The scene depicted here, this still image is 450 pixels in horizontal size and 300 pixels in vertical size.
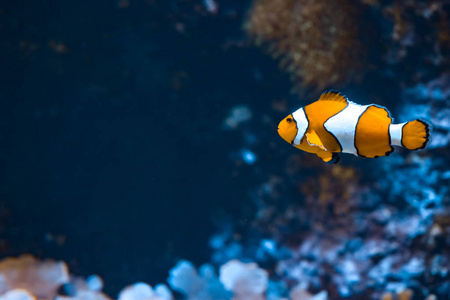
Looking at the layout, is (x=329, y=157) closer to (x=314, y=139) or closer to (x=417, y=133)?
(x=314, y=139)

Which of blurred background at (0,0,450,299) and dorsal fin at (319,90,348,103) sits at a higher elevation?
blurred background at (0,0,450,299)

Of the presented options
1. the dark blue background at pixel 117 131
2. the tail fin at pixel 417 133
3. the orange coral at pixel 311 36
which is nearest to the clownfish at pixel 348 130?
the tail fin at pixel 417 133

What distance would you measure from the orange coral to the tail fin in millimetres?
2401

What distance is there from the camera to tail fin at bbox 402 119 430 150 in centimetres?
122

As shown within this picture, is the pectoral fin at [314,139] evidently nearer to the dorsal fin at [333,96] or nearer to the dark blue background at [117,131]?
the dorsal fin at [333,96]

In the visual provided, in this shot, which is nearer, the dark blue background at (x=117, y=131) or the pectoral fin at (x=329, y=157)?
the pectoral fin at (x=329, y=157)

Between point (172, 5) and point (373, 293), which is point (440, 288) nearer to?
point (373, 293)

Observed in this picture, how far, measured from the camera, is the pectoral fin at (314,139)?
134 centimetres

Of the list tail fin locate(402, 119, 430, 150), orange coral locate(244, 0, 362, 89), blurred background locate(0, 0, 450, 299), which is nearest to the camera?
tail fin locate(402, 119, 430, 150)

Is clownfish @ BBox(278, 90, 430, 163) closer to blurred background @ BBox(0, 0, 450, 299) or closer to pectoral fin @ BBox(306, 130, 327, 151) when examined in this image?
pectoral fin @ BBox(306, 130, 327, 151)

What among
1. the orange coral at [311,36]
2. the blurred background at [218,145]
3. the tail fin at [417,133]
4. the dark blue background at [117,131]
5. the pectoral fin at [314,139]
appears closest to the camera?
the tail fin at [417,133]

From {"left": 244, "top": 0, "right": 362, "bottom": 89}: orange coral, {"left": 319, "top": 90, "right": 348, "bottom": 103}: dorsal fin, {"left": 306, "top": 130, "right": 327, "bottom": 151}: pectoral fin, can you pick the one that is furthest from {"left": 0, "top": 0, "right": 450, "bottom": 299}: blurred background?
{"left": 306, "top": 130, "right": 327, "bottom": 151}: pectoral fin

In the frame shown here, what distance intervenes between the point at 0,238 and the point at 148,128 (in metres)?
2.19

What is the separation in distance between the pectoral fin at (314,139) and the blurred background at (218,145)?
2.33 meters
